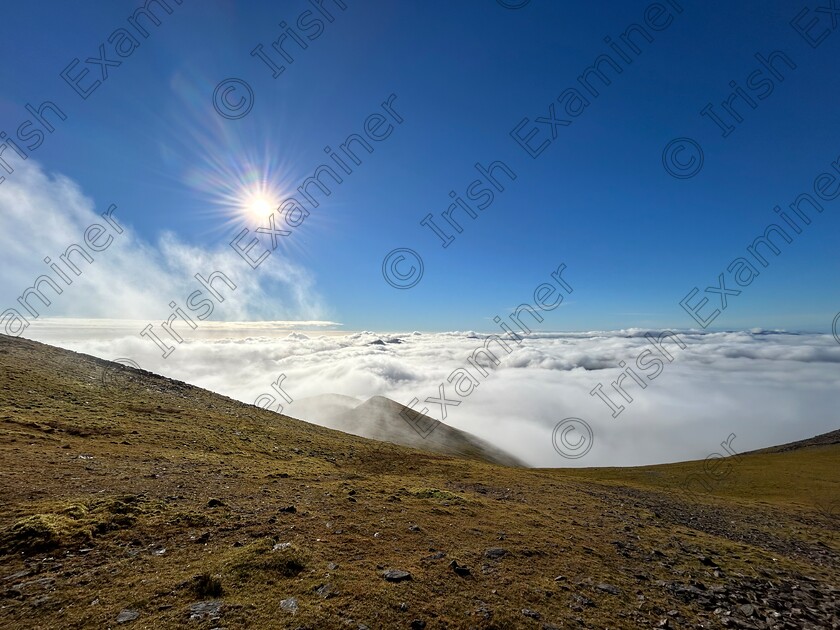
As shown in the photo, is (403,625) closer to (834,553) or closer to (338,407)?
(834,553)

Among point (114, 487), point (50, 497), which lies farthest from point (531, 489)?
point (50, 497)

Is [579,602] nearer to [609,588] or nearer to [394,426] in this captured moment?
[609,588]

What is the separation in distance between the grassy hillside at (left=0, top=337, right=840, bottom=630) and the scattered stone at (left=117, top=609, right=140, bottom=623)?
47mm

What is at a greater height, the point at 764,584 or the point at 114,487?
the point at 114,487

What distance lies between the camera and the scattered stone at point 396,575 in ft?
34.6

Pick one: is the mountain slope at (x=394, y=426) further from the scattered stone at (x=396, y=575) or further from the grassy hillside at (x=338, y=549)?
the scattered stone at (x=396, y=575)

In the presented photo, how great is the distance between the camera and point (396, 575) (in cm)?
1073

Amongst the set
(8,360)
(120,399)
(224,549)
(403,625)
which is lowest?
(403,625)

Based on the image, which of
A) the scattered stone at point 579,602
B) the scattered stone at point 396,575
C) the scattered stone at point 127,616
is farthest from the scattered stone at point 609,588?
the scattered stone at point 127,616

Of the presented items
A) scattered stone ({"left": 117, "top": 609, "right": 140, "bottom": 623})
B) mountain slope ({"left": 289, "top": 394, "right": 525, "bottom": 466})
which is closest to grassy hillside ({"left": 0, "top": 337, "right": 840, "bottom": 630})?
scattered stone ({"left": 117, "top": 609, "right": 140, "bottom": 623})

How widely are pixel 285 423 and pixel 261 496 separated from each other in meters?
37.0

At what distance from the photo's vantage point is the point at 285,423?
171ft

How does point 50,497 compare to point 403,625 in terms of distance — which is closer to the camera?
point 403,625

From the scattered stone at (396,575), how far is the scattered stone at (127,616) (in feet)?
20.4
